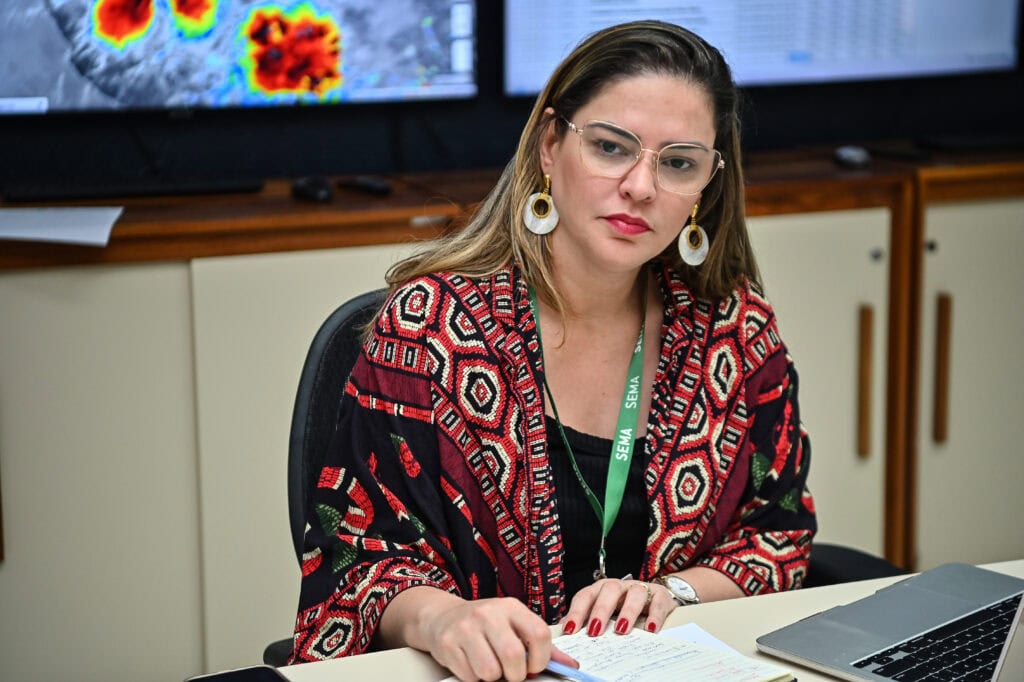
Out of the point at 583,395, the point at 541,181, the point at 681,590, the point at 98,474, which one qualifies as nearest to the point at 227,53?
the point at 98,474

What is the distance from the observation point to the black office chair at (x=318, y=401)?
Result: 1.64m

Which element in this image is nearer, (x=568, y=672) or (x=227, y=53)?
(x=568, y=672)

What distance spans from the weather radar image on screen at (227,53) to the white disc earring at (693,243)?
1.29 metres

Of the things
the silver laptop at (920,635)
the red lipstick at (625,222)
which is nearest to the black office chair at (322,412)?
the silver laptop at (920,635)

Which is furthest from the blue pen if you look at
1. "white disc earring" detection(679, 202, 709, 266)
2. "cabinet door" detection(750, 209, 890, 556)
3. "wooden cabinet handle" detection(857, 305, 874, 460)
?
"wooden cabinet handle" detection(857, 305, 874, 460)

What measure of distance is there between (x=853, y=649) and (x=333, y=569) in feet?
1.95

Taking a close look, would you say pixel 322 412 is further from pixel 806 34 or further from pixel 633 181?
pixel 806 34

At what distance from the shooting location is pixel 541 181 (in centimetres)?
173

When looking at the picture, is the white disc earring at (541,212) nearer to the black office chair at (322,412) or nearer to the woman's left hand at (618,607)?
the black office chair at (322,412)

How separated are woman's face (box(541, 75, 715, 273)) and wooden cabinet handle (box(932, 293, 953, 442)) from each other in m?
1.54

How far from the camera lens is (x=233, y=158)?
2.92m

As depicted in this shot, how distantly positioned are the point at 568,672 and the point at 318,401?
558mm

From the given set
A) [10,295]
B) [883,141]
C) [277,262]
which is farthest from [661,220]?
[883,141]

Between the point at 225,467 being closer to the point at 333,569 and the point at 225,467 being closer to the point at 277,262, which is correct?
the point at 277,262
